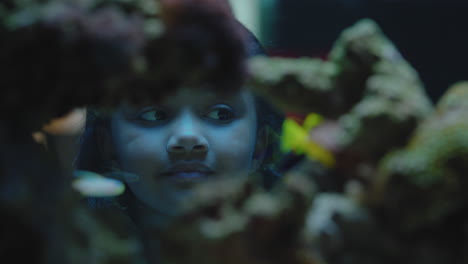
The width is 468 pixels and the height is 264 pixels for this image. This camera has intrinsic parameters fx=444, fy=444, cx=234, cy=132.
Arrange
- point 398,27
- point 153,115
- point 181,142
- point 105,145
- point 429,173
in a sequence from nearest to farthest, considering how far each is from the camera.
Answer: point 429,173, point 181,142, point 153,115, point 105,145, point 398,27

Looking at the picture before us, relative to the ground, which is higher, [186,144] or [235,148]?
[235,148]

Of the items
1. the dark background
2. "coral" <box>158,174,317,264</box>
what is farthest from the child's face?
the dark background

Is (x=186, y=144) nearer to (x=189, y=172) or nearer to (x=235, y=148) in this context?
(x=189, y=172)

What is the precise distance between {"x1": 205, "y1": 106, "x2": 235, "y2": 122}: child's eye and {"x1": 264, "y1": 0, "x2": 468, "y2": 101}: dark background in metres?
1.11

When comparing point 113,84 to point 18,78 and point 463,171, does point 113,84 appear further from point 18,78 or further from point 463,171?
point 463,171

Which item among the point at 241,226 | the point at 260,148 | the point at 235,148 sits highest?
the point at 260,148

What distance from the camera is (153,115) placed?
1479 millimetres

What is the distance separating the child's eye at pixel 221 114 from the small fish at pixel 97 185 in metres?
0.42

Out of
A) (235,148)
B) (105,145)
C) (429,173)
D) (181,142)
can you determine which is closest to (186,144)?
(181,142)

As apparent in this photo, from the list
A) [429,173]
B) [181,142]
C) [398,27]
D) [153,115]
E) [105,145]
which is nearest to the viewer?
[429,173]

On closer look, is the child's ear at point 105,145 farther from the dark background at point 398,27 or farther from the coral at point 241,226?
the dark background at point 398,27

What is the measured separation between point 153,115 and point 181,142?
0.18 metres

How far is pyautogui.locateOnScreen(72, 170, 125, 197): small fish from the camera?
1.29 m

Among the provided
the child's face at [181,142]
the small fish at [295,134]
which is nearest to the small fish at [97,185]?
the child's face at [181,142]
